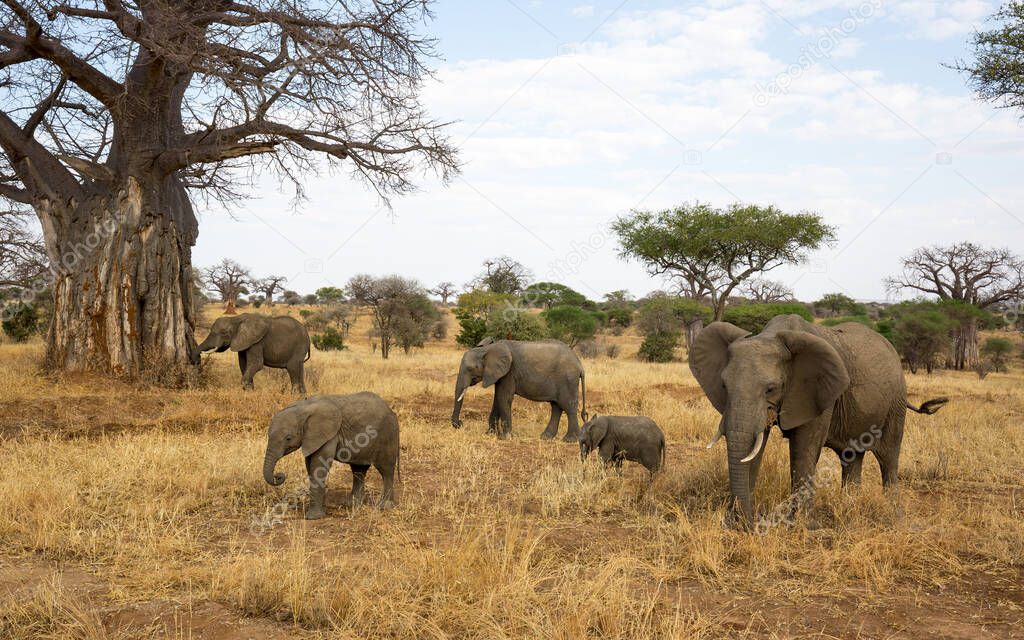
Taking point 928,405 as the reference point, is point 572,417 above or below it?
below

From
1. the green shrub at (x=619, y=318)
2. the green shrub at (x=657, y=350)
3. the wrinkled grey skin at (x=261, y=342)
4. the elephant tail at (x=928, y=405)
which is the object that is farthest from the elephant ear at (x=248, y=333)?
the green shrub at (x=619, y=318)

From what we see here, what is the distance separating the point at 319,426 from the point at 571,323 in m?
28.1

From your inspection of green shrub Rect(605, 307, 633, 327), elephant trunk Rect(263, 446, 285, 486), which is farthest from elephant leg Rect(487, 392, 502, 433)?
green shrub Rect(605, 307, 633, 327)

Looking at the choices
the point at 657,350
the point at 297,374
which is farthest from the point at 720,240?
the point at 297,374

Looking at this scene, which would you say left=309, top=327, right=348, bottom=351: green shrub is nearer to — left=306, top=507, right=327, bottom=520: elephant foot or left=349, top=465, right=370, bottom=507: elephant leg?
left=349, top=465, right=370, bottom=507: elephant leg

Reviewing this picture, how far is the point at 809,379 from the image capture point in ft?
18.0

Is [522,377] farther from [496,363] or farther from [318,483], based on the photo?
[318,483]

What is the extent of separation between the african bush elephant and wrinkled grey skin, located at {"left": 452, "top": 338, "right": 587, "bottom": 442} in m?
4.14

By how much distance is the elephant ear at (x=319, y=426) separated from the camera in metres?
5.78

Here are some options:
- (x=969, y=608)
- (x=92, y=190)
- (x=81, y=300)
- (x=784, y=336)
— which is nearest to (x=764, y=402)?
(x=784, y=336)

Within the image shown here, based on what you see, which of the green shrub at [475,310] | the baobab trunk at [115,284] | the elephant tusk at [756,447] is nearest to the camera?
the elephant tusk at [756,447]

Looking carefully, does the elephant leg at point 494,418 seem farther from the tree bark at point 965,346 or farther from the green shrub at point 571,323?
the tree bark at point 965,346

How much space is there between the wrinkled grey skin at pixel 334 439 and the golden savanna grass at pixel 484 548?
29 cm

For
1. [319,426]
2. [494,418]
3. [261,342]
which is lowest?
[494,418]
